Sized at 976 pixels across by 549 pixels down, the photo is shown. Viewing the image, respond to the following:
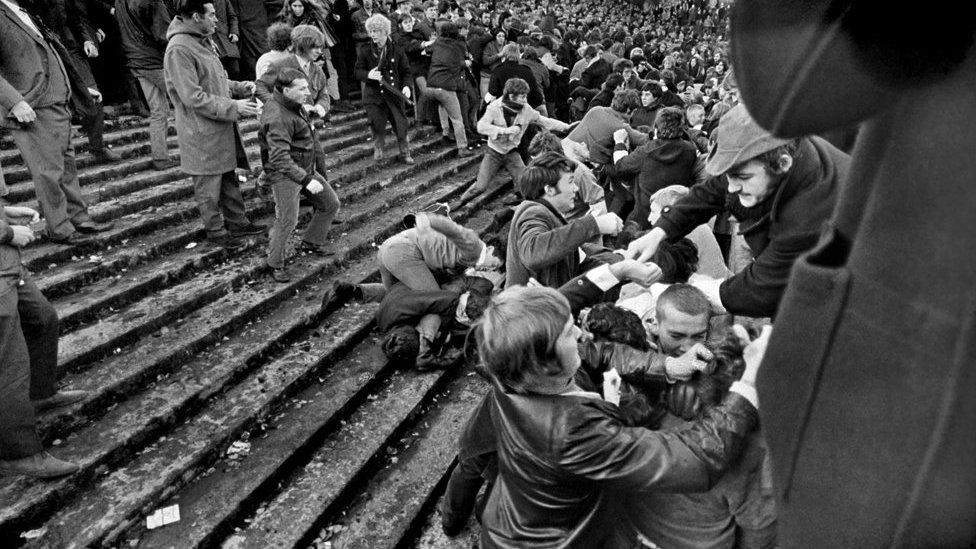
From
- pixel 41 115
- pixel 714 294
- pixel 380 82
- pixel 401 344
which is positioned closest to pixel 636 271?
pixel 714 294

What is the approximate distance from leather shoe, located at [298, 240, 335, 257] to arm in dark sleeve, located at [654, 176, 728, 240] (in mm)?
3620

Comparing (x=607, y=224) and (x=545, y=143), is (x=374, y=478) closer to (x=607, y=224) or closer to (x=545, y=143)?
(x=607, y=224)

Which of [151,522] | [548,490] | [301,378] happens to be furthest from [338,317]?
[548,490]

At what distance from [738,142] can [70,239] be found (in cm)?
489

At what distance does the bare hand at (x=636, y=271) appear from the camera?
9.93 feet

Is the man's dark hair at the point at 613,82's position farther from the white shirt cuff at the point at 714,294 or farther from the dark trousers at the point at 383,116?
the white shirt cuff at the point at 714,294

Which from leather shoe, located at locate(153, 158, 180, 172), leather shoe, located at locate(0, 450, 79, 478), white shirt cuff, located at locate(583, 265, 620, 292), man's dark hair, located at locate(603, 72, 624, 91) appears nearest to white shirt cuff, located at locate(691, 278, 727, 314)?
white shirt cuff, located at locate(583, 265, 620, 292)

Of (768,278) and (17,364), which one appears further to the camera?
(17,364)

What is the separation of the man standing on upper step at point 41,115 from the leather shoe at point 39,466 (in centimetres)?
230

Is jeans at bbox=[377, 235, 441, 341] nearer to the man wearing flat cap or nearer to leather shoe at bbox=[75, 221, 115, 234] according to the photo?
leather shoe at bbox=[75, 221, 115, 234]

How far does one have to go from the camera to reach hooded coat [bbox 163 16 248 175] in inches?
197

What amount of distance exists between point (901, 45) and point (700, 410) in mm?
1731

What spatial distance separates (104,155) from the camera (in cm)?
617

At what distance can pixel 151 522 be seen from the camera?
3.16 meters
